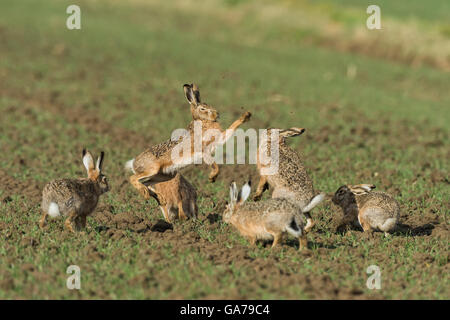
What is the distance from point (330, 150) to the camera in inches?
568

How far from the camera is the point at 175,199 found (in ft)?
31.5

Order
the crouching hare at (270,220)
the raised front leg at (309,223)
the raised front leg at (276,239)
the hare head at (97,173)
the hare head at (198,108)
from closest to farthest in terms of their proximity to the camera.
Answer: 1. the crouching hare at (270,220)
2. the raised front leg at (276,239)
3. the raised front leg at (309,223)
4. the hare head at (198,108)
5. the hare head at (97,173)

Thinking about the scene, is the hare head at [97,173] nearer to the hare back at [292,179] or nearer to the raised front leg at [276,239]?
the hare back at [292,179]

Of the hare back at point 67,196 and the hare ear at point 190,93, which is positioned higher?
the hare ear at point 190,93

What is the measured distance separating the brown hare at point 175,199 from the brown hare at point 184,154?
0.15 m

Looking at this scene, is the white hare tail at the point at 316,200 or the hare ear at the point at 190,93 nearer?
the white hare tail at the point at 316,200

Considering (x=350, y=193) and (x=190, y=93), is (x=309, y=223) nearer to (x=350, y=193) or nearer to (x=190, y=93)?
(x=350, y=193)

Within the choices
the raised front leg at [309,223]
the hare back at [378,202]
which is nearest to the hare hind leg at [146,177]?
the raised front leg at [309,223]

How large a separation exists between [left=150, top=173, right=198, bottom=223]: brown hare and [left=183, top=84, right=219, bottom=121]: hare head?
3.13 ft

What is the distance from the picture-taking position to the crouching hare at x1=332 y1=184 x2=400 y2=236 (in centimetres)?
895

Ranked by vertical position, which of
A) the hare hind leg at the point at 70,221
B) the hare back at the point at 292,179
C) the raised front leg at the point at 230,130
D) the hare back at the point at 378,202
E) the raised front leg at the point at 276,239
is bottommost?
the raised front leg at the point at 276,239

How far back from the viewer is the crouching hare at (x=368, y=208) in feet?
29.4

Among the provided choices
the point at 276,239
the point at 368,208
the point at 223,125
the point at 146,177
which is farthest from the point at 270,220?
the point at 223,125
